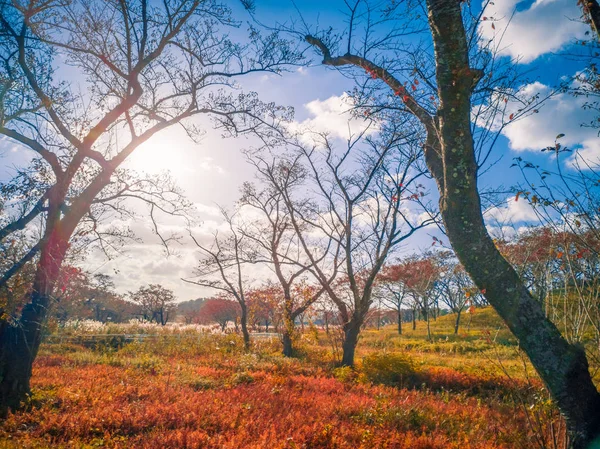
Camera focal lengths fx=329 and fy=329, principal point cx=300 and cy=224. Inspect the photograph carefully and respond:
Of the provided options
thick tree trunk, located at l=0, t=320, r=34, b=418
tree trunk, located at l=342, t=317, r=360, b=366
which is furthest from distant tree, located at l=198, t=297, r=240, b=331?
thick tree trunk, located at l=0, t=320, r=34, b=418

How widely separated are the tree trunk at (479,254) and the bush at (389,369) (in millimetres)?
8070

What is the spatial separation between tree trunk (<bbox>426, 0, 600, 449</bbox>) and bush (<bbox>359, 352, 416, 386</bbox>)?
8.07m

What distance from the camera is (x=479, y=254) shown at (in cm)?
310

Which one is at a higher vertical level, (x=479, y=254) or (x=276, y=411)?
(x=479, y=254)

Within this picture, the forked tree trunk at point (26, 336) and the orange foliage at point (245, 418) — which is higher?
the forked tree trunk at point (26, 336)

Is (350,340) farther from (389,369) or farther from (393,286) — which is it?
(393,286)

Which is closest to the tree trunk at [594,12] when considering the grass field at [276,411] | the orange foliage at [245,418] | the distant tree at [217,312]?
the grass field at [276,411]

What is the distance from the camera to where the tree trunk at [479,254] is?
2.89 meters

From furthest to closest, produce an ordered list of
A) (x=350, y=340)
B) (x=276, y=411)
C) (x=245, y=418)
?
(x=350, y=340) < (x=276, y=411) < (x=245, y=418)

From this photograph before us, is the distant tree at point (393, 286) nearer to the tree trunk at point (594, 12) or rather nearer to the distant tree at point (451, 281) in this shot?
the distant tree at point (451, 281)

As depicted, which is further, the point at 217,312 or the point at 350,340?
the point at 217,312

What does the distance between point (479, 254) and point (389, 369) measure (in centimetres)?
897

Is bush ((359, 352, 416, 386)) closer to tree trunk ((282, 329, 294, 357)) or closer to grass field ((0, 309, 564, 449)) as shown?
grass field ((0, 309, 564, 449))

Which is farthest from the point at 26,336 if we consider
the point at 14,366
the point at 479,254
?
the point at 479,254
